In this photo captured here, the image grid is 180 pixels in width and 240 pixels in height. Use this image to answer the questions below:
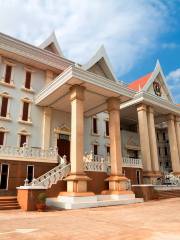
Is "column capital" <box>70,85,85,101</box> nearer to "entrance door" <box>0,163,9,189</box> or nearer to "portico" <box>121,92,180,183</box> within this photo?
"entrance door" <box>0,163,9,189</box>

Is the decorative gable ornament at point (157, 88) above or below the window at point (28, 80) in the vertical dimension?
above

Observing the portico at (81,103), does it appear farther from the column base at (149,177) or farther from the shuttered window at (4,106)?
the column base at (149,177)

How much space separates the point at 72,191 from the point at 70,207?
4.06 feet

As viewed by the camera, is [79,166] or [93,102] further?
[93,102]

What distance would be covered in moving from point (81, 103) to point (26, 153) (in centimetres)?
527

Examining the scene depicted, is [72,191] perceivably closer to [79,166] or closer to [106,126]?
[79,166]

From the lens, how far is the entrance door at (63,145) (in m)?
20.2

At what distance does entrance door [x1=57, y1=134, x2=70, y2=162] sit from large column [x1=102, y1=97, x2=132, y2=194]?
564cm

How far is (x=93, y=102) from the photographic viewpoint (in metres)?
19.1

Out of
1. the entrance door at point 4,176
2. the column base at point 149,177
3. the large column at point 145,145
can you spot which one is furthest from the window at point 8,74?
the column base at point 149,177

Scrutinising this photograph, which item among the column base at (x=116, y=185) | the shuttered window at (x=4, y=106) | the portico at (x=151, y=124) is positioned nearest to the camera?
the column base at (x=116, y=185)

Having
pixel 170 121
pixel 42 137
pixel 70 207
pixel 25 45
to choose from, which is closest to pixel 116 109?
pixel 42 137

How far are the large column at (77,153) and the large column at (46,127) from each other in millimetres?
5268

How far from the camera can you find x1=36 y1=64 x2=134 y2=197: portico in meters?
13.6
